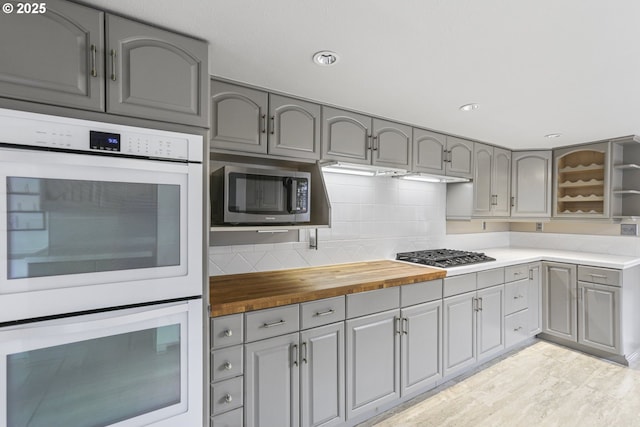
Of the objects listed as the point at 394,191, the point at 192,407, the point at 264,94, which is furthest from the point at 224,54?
the point at 394,191

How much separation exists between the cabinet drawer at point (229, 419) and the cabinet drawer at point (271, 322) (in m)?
0.37

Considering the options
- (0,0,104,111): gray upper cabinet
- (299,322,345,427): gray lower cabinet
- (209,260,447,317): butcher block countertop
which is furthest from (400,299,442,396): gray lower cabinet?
(0,0,104,111): gray upper cabinet

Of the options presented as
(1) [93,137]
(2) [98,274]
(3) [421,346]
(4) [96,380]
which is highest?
(1) [93,137]

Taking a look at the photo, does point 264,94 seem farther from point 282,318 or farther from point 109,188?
point 282,318

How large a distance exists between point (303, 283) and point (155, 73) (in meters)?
1.43

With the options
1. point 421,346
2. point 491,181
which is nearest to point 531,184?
point 491,181

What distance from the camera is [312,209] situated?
7.97 ft

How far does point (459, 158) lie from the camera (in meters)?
3.31

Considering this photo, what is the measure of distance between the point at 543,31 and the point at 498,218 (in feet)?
8.88

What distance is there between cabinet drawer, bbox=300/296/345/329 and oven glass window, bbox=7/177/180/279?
0.83 meters

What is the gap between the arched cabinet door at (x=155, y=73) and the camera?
1.35 m

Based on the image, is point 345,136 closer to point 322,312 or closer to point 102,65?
point 322,312

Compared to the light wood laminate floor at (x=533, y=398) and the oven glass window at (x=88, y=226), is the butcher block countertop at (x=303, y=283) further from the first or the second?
the light wood laminate floor at (x=533, y=398)

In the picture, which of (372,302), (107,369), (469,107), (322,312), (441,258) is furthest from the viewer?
(441,258)
